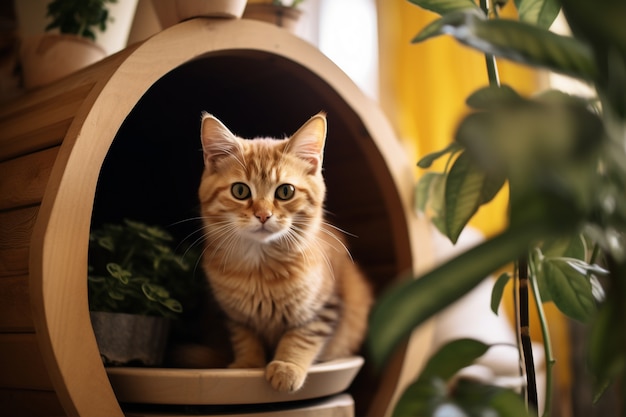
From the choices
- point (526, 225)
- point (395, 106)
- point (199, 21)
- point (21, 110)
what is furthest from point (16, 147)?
point (395, 106)

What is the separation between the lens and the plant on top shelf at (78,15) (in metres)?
1.39

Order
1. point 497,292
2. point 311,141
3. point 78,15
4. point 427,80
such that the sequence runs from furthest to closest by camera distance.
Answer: point 427,80 < point 78,15 < point 311,141 < point 497,292

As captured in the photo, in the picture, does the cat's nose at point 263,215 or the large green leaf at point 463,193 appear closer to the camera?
the large green leaf at point 463,193

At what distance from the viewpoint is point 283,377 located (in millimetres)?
1024

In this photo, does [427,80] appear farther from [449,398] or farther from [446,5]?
[449,398]

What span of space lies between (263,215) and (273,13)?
0.57 m

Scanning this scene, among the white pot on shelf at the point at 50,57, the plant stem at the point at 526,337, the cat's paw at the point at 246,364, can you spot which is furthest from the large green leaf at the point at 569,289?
the white pot on shelf at the point at 50,57

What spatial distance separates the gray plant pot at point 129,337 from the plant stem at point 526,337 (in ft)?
2.37

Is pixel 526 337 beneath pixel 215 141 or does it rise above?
beneath

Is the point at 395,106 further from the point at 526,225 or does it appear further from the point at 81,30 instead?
the point at 526,225

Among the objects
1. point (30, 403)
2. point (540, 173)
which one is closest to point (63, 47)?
point (30, 403)

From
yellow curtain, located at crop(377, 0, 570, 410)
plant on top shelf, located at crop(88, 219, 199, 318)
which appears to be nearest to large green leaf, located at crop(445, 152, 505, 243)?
plant on top shelf, located at crop(88, 219, 199, 318)

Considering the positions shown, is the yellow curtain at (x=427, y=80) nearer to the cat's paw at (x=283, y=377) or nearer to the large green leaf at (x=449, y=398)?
the cat's paw at (x=283, y=377)

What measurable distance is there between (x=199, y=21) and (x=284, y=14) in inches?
12.7
